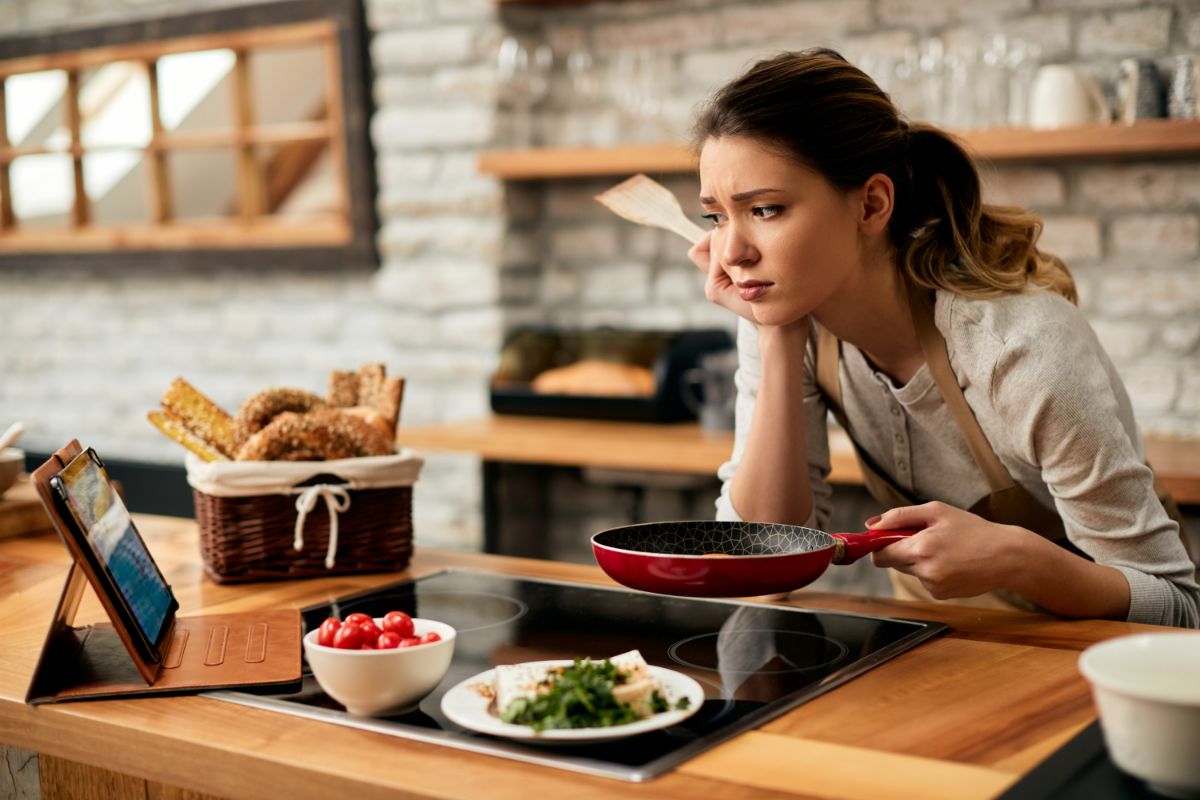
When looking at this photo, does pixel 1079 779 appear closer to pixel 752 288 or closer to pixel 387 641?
pixel 387 641

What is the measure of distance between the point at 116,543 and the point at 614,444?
6.15ft

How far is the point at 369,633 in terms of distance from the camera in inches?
47.1

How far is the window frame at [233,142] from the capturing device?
4.07 m

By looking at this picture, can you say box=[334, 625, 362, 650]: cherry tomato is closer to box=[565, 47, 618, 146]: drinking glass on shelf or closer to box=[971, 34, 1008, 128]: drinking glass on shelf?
box=[971, 34, 1008, 128]: drinking glass on shelf

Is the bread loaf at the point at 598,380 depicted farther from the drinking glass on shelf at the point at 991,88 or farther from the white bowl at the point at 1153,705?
the white bowl at the point at 1153,705

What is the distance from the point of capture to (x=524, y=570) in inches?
70.7

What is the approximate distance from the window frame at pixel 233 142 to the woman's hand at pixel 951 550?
2.95 m

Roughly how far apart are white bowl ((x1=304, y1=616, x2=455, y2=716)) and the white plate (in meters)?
0.03

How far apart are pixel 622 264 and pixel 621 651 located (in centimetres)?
264

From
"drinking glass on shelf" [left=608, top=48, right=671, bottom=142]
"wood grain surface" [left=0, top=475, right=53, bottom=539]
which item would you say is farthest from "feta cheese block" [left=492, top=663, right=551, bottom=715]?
"drinking glass on shelf" [left=608, top=48, right=671, bottom=142]

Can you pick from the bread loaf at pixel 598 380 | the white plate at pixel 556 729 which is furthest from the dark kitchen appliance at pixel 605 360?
the white plate at pixel 556 729

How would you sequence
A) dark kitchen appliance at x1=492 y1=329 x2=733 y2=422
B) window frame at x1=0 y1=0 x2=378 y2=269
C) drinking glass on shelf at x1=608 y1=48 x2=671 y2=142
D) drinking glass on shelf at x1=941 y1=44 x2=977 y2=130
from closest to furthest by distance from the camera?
1. drinking glass on shelf at x1=941 y1=44 x2=977 y2=130
2. dark kitchen appliance at x1=492 y1=329 x2=733 y2=422
3. drinking glass on shelf at x1=608 y1=48 x2=671 y2=142
4. window frame at x1=0 y1=0 x2=378 y2=269

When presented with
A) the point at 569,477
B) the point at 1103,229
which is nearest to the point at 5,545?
the point at 569,477

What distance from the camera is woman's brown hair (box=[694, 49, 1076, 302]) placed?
1.61 meters
